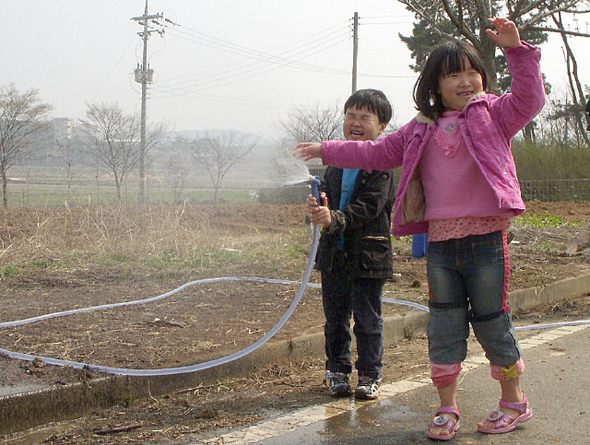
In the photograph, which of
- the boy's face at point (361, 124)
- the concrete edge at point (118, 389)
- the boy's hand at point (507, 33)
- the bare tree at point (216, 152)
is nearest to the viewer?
the boy's hand at point (507, 33)

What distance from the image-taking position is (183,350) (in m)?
3.98

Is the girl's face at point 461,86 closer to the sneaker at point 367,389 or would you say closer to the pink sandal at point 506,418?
the pink sandal at point 506,418

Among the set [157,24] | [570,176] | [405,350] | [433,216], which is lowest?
[405,350]

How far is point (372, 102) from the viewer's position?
363 centimetres

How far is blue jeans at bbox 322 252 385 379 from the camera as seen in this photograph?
3.50 meters

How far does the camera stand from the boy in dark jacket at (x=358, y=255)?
136 inches

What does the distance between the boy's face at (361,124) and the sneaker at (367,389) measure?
1.35 m

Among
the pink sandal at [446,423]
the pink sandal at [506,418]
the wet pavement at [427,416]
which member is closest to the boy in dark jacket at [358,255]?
the wet pavement at [427,416]

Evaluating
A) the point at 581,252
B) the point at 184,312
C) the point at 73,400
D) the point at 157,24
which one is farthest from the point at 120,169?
the point at 73,400

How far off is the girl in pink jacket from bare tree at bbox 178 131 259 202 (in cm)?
1208

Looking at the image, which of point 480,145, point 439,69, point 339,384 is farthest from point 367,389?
point 439,69

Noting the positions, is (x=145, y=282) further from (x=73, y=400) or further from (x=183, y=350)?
(x=73, y=400)

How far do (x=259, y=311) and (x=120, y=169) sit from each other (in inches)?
799

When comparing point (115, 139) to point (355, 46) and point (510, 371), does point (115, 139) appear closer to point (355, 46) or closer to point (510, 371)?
point (355, 46)
